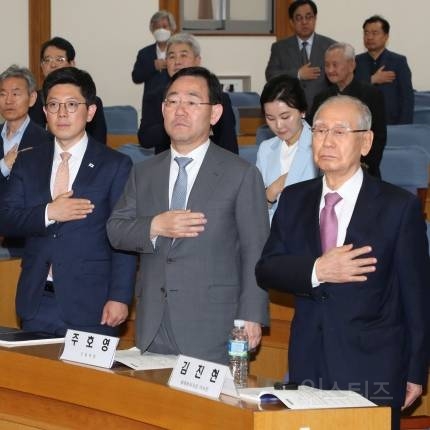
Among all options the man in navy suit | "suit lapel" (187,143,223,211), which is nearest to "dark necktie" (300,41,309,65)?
"suit lapel" (187,143,223,211)

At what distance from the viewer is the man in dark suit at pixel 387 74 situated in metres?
8.02

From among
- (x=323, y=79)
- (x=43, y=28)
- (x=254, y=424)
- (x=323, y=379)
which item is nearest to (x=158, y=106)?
(x=323, y=379)

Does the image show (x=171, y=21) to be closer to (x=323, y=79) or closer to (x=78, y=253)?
(x=323, y=79)

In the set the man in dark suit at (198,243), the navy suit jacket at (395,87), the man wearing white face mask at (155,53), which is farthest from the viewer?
the navy suit jacket at (395,87)

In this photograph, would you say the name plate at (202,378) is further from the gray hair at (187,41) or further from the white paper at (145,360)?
the gray hair at (187,41)

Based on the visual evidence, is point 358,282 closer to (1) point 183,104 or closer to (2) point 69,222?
(1) point 183,104

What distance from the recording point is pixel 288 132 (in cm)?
400

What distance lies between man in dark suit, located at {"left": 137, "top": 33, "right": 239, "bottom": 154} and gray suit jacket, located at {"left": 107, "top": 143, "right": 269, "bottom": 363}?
3.75 ft

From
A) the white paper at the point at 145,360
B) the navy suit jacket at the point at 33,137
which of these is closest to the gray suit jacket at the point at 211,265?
the white paper at the point at 145,360

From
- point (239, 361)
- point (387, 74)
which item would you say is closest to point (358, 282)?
point (239, 361)

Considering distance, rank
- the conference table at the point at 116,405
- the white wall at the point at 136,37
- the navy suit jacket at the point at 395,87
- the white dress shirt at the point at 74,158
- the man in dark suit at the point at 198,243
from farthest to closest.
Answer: the white wall at the point at 136,37, the navy suit jacket at the point at 395,87, the white dress shirt at the point at 74,158, the man in dark suit at the point at 198,243, the conference table at the point at 116,405

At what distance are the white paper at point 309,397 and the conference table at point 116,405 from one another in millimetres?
28

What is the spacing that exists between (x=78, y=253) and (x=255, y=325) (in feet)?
2.17

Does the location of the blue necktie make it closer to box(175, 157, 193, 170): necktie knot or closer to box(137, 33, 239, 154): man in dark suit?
box(175, 157, 193, 170): necktie knot
